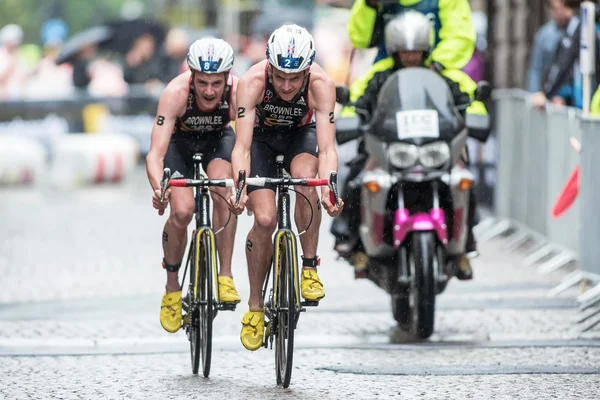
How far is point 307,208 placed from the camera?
918cm

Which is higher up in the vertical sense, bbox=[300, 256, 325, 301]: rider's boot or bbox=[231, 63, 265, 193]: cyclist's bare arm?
bbox=[231, 63, 265, 193]: cyclist's bare arm

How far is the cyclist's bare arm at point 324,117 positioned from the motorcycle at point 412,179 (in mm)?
Answer: 1463

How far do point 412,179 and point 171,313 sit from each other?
1.87 m

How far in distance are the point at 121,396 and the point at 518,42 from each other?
15.4 m

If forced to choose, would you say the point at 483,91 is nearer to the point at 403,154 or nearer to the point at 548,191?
the point at 403,154

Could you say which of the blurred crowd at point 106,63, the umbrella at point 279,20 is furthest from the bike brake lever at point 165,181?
the umbrella at point 279,20

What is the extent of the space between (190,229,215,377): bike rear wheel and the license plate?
194cm

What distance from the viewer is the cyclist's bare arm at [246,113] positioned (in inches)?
350

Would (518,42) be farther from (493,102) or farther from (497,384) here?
(497,384)

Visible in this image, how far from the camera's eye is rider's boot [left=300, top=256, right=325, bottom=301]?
352 inches

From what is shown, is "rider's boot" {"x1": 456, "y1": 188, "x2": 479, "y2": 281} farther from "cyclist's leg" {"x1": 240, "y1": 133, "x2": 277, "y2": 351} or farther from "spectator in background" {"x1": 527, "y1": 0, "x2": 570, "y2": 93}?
"spectator in background" {"x1": 527, "y1": 0, "x2": 570, "y2": 93}

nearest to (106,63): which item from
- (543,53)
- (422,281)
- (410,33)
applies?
(543,53)

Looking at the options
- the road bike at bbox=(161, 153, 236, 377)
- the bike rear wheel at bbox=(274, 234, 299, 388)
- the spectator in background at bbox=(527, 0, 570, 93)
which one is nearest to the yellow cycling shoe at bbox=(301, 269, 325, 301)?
the bike rear wheel at bbox=(274, 234, 299, 388)

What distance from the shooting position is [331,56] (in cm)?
3700
